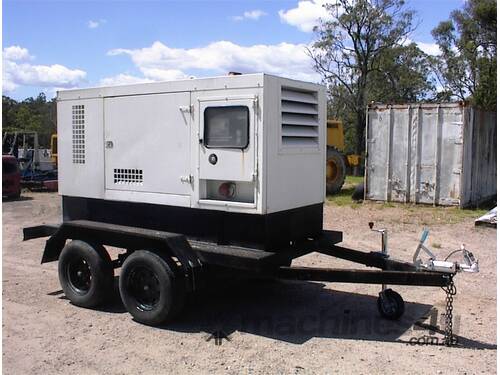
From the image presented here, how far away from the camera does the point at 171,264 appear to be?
578 cm

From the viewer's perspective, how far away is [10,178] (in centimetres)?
1883

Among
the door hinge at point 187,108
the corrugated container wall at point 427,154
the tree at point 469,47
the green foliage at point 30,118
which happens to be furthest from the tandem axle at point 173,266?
the green foliage at point 30,118

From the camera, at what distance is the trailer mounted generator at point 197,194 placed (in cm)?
549

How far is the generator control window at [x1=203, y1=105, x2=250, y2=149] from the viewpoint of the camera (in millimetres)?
5508

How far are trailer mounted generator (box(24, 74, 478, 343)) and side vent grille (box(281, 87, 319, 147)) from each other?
0.02 metres

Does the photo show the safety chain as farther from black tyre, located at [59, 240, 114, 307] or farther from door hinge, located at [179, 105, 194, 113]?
black tyre, located at [59, 240, 114, 307]

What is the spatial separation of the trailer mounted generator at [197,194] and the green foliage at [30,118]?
44.6 m

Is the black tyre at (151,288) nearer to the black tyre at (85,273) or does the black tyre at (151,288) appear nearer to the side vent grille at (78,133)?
the black tyre at (85,273)

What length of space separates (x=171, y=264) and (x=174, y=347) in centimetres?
84

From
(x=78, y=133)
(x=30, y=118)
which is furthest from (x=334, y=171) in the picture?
(x=30, y=118)

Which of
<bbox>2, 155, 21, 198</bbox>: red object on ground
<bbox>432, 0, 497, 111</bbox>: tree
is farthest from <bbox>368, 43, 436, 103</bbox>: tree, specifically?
<bbox>2, 155, 21, 198</bbox>: red object on ground

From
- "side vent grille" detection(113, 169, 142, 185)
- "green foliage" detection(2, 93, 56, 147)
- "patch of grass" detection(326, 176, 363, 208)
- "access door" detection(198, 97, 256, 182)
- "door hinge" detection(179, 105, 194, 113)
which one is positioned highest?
"green foliage" detection(2, 93, 56, 147)

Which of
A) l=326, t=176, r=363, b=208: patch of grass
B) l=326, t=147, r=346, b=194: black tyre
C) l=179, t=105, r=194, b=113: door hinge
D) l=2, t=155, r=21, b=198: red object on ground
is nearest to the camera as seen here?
l=179, t=105, r=194, b=113: door hinge

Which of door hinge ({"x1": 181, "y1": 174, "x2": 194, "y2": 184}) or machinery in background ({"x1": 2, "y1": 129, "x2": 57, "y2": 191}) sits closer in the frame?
door hinge ({"x1": 181, "y1": 174, "x2": 194, "y2": 184})
